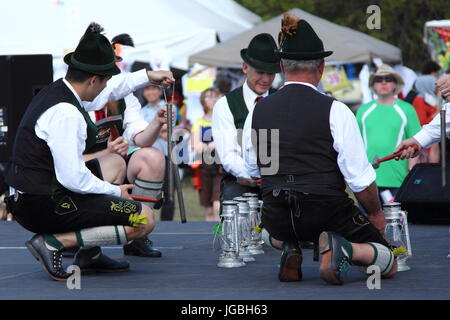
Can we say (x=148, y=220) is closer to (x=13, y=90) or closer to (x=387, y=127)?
(x=387, y=127)

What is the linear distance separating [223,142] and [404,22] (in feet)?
55.6

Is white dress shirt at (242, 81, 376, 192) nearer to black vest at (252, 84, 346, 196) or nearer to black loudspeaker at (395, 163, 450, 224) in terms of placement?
black vest at (252, 84, 346, 196)

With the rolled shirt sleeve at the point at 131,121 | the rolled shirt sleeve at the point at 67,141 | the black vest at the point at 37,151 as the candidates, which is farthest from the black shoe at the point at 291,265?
the rolled shirt sleeve at the point at 131,121

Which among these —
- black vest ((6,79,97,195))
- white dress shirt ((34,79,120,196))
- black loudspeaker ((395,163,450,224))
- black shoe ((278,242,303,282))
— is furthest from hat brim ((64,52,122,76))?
black loudspeaker ((395,163,450,224))

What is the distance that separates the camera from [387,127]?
10.1m

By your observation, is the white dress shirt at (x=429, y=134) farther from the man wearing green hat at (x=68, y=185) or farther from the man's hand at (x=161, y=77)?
the man wearing green hat at (x=68, y=185)

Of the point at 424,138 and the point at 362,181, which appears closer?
the point at 362,181

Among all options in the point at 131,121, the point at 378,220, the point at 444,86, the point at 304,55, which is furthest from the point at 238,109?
the point at 378,220

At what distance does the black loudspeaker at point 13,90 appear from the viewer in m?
10.5

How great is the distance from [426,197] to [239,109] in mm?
2403

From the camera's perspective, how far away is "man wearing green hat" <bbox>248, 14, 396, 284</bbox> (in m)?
5.88

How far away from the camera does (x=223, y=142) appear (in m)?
7.95

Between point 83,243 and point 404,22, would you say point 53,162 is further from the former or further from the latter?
point 404,22
